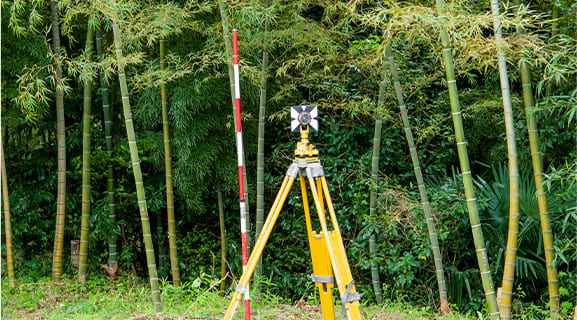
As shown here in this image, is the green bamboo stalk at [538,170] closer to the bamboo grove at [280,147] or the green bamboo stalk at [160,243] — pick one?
the bamboo grove at [280,147]

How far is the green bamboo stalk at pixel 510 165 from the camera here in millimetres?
2756

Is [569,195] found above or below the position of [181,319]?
above

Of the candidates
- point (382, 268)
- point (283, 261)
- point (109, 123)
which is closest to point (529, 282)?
point (382, 268)

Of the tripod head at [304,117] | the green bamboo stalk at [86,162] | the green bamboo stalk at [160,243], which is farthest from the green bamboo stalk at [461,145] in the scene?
the green bamboo stalk at [160,243]

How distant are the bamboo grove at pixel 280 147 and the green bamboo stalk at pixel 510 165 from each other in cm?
1

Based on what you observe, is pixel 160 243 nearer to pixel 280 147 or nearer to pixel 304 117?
pixel 280 147

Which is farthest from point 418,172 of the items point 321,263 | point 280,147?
point 280,147

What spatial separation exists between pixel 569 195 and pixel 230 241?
2987mm

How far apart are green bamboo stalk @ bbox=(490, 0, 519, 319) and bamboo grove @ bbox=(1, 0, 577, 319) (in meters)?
0.01

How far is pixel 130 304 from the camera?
4.06m

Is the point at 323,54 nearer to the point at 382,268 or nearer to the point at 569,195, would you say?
the point at 382,268

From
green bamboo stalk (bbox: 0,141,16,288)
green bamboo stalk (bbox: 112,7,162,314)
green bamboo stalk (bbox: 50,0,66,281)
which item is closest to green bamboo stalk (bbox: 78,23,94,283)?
green bamboo stalk (bbox: 50,0,66,281)

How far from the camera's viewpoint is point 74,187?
5520 mm

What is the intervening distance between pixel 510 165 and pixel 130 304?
2.95m
